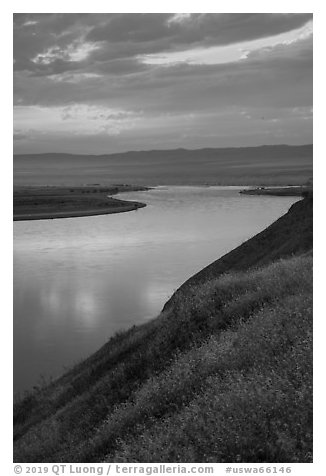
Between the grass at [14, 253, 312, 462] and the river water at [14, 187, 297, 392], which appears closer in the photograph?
the grass at [14, 253, 312, 462]

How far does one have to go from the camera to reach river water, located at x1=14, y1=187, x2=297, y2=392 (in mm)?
27516

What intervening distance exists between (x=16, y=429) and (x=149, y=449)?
11.3m

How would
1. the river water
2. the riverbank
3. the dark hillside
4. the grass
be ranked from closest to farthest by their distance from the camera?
the grass
the river water
the dark hillside
the riverbank

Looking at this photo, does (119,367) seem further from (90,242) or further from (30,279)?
(90,242)

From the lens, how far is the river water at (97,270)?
2752 cm

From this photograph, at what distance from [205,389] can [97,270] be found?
129ft

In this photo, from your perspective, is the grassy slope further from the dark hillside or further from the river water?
the dark hillside

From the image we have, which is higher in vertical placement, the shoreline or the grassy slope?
the shoreline

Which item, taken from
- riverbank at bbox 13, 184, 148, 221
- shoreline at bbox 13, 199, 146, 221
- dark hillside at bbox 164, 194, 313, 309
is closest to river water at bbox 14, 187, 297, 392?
shoreline at bbox 13, 199, 146, 221

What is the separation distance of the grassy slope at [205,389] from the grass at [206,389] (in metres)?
0.02

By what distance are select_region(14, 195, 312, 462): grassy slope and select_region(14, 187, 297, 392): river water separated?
8.50 metres

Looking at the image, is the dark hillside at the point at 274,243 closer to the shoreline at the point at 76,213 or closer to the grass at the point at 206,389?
the grass at the point at 206,389

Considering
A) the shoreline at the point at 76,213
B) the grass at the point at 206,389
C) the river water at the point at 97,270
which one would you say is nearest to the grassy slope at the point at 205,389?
the grass at the point at 206,389

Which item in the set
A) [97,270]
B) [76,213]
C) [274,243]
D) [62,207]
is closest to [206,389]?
[274,243]
